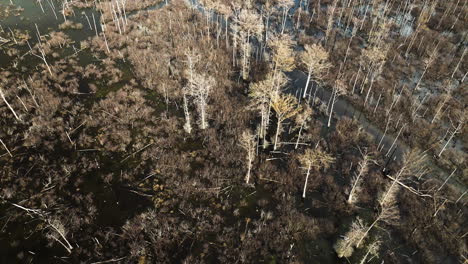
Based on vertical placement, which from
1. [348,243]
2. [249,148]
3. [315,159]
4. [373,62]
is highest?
[373,62]

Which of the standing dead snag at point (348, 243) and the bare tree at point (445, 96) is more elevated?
the bare tree at point (445, 96)

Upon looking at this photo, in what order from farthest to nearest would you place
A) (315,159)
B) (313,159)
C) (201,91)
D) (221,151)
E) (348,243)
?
(201,91) → (221,151) → (315,159) → (313,159) → (348,243)

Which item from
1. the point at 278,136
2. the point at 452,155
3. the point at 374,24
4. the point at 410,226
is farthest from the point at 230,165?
the point at 374,24

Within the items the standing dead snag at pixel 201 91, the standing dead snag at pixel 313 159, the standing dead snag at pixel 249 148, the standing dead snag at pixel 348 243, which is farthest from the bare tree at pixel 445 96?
the standing dead snag at pixel 201 91

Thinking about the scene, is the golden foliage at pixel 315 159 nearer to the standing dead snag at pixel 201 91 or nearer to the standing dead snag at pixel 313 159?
the standing dead snag at pixel 313 159

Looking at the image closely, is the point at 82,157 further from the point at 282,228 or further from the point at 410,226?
the point at 410,226

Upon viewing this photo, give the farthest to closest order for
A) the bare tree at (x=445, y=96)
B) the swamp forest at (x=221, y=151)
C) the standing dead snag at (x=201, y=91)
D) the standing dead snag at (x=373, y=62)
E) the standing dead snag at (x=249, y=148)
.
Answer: the standing dead snag at (x=373, y=62) < the bare tree at (x=445, y=96) < the standing dead snag at (x=201, y=91) < the standing dead snag at (x=249, y=148) < the swamp forest at (x=221, y=151)

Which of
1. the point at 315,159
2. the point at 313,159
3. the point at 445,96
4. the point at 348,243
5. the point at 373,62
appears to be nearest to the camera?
the point at 348,243

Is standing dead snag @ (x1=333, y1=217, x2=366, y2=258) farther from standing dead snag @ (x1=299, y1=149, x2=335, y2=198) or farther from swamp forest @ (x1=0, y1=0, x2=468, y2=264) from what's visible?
standing dead snag @ (x1=299, y1=149, x2=335, y2=198)

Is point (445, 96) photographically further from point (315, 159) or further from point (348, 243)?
point (348, 243)

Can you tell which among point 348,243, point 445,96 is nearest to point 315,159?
point 348,243
